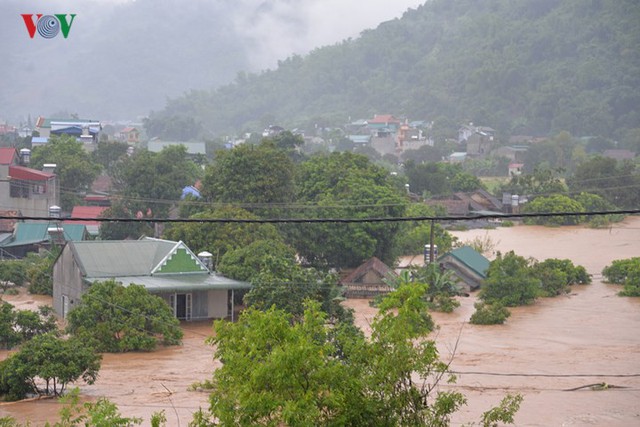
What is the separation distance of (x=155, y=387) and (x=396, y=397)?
9644mm

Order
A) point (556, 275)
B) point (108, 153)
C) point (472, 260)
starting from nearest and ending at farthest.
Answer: point (556, 275) → point (472, 260) → point (108, 153)

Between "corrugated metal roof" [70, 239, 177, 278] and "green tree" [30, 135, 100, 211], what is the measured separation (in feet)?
58.4

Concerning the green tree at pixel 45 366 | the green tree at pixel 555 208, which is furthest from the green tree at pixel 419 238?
the green tree at pixel 45 366

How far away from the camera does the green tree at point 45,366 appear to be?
52.6 ft

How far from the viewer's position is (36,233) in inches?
1366

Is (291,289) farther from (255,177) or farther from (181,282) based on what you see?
(255,177)

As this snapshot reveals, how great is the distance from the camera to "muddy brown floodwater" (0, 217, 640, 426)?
661 inches

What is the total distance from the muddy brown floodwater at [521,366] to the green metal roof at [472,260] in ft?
4.07

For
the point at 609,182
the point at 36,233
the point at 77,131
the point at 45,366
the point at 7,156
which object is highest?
the point at 77,131

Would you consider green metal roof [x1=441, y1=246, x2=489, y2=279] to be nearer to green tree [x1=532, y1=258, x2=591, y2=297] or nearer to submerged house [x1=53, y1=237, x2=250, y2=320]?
green tree [x1=532, y1=258, x2=591, y2=297]

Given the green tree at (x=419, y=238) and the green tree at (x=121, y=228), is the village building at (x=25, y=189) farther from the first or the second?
the green tree at (x=419, y=238)

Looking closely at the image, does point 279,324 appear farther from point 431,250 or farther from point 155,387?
point 431,250

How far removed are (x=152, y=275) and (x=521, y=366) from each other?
9121 mm

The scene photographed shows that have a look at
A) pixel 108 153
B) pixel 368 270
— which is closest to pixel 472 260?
pixel 368 270
